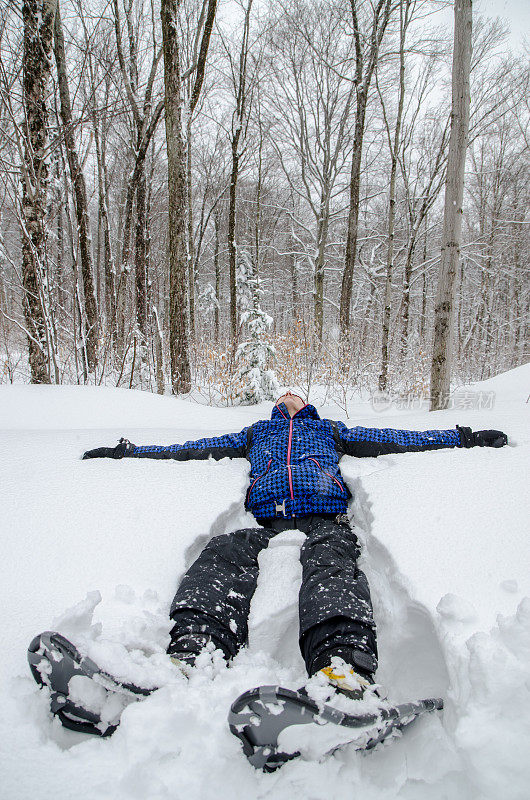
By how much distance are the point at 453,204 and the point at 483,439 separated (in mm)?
2479

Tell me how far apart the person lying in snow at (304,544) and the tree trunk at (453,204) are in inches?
64.9

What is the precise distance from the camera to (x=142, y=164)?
347 inches

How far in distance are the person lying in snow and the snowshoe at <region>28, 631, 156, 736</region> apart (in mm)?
185

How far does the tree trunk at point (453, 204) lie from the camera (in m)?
3.55

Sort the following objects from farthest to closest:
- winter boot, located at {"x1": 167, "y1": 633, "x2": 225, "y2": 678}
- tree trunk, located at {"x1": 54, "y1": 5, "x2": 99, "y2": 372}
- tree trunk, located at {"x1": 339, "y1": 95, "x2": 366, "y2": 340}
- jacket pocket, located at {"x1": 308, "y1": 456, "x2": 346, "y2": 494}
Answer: tree trunk, located at {"x1": 339, "y1": 95, "x2": 366, "y2": 340} < tree trunk, located at {"x1": 54, "y1": 5, "x2": 99, "y2": 372} < jacket pocket, located at {"x1": 308, "y1": 456, "x2": 346, "y2": 494} < winter boot, located at {"x1": 167, "y1": 633, "x2": 225, "y2": 678}

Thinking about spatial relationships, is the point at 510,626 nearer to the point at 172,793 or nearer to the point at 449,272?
the point at 172,793

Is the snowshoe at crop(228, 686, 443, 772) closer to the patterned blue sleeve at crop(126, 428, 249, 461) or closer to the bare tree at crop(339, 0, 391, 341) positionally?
the patterned blue sleeve at crop(126, 428, 249, 461)

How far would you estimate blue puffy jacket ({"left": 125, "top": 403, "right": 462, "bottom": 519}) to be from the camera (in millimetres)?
2172

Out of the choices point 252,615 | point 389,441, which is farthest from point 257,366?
point 252,615

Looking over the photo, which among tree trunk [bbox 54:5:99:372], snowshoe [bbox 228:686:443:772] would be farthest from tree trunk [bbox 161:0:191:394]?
snowshoe [bbox 228:686:443:772]

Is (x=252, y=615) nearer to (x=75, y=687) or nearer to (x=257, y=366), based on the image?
(x=75, y=687)

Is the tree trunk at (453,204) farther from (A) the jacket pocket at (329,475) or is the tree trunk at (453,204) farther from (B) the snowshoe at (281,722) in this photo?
(B) the snowshoe at (281,722)

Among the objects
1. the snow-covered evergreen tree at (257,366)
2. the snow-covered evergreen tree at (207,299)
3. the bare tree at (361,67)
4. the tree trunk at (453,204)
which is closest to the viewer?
the tree trunk at (453,204)

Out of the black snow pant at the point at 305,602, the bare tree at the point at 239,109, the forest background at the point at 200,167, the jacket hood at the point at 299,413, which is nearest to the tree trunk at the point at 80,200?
the forest background at the point at 200,167
